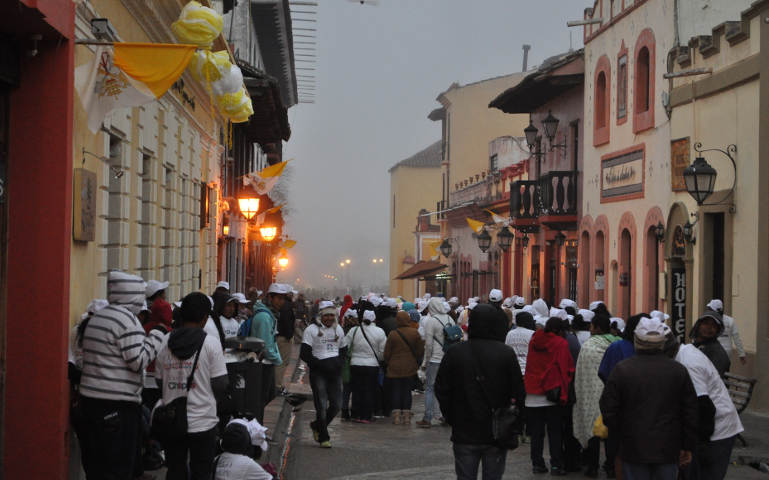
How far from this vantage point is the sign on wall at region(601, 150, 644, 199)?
2517cm

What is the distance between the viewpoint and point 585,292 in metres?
29.8

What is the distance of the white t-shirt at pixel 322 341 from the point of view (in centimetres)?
1393

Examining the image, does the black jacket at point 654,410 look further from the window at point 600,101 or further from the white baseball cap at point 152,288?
the window at point 600,101

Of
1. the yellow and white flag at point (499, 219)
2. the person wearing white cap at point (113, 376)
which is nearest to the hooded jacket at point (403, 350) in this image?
the person wearing white cap at point (113, 376)

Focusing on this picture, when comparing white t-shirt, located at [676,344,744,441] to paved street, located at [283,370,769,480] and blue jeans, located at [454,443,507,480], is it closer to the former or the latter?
blue jeans, located at [454,443,507,480]

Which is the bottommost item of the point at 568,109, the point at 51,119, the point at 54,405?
the point at 54,405

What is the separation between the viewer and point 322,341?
13.9 m

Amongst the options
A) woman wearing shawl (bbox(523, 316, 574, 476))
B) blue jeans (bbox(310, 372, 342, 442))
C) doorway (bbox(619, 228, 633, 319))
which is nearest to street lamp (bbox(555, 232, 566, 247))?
doorway (bbox(619, 228, 633, 319))

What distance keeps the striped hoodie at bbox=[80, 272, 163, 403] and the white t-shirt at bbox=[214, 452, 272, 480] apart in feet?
3.19

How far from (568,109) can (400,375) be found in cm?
1833

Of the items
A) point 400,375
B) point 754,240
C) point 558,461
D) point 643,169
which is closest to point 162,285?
point 558,461

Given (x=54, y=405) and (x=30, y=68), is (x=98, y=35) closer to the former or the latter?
(x=30, y=68)

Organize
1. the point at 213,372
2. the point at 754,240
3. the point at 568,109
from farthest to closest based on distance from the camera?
the point at 568,109, the point at 754,240, the point at 213,372

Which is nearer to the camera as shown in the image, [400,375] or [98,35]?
[98,35]
